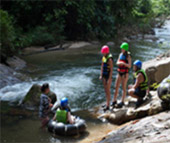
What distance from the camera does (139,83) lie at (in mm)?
5949

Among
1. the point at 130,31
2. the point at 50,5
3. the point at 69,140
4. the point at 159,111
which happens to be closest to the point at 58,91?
the point at 69,140

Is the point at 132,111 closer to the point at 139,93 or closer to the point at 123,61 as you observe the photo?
the point at 139,93

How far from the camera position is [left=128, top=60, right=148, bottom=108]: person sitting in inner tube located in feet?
19.2

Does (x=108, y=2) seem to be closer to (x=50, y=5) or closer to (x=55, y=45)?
(x=50, y=5)

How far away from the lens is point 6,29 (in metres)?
12.5

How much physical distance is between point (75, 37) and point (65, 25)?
55.7 inches

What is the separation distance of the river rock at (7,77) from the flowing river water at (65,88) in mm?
341

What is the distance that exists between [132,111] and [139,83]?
2.38 feet

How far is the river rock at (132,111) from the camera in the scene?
549 cm

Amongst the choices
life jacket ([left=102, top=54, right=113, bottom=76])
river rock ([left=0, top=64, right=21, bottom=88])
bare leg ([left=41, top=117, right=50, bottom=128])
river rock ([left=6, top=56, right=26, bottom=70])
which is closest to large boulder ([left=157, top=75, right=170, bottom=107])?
life jacket ([left=102, top=54, right=113, bottom=76])

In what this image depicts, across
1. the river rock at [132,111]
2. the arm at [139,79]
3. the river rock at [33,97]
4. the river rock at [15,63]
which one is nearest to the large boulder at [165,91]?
the river rock at [132,111]

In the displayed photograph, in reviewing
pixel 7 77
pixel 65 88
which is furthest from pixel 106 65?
pixel 7 77

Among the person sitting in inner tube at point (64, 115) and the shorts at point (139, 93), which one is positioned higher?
the shorts at point (139, 93)

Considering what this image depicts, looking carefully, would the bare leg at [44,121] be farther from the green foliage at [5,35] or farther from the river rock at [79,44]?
the river rock at [79,44]
